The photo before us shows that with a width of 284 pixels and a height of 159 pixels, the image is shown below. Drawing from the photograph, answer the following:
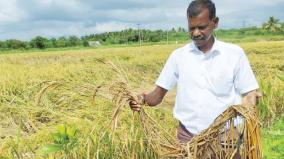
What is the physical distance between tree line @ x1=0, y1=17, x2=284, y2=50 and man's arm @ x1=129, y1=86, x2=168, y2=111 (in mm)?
49357

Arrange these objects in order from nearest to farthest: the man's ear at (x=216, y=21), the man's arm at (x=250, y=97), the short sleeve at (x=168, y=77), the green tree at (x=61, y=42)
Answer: the man's arm at (x=250, y=97)
the man's ear at (x=216, y=21)
the short sleeve at (x=168, y=77)
the green tree at (x=61, y=42)

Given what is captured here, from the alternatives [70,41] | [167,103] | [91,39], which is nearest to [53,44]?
[70,41]

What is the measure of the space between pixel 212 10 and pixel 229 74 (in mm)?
336

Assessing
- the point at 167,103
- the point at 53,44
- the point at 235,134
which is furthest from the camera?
the point at 53,44

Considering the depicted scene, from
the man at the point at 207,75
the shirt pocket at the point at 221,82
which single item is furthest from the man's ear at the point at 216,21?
the shirt pocket at the point at 221,82

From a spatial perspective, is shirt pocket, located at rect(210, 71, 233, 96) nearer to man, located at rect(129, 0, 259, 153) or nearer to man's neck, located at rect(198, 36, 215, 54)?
man, located at rect(129, 0, 259, 153)

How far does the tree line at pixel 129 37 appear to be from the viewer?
52.8 metres

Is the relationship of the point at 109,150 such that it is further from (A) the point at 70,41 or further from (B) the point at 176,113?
(A) the point at 70,41

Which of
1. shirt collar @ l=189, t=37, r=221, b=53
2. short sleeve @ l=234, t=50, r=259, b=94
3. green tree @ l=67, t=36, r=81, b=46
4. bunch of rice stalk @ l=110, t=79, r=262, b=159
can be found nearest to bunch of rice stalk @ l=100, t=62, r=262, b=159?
bunch of rice stalk @ l=110, t=79, r=262, b=159

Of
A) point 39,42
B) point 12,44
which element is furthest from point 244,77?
point 39,42

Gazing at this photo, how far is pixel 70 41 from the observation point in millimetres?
56094

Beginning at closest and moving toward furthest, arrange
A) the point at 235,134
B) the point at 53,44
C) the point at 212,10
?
1. the point at 235,134
2. the point at 212,10
3. the point at 53,44

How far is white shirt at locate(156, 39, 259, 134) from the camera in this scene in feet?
8.70

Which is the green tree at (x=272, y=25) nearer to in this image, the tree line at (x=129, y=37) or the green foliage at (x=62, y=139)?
the tree line at (x=129, y=37)
